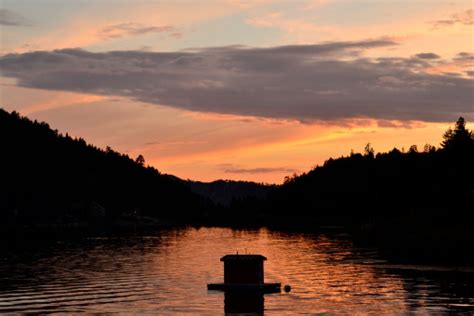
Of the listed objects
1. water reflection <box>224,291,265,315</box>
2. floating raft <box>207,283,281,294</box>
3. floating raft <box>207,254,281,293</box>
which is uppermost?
floating raft <box>207,254,281,293</box>

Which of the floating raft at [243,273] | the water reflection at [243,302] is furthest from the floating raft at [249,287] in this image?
the water reflection at [243,302]

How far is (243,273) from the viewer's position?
2717 inches

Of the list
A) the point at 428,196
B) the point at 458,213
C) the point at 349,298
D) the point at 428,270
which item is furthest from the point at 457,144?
the point at 349,298

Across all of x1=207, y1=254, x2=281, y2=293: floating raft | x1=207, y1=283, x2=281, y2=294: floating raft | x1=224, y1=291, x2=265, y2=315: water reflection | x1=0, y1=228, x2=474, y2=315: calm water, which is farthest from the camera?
x1=207, y1=283, x2=281, y2=294: floating raft

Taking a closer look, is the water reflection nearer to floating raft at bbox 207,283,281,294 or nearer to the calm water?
the calm water

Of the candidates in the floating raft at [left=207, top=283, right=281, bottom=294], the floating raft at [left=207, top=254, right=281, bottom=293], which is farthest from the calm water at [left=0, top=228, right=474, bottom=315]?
the floating raft at [left=207, top=254, right=281, bottom=293]

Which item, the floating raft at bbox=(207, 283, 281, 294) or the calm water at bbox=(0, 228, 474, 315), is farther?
the floating raft at bbox=(207, 283, 281, 294)

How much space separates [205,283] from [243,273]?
1158 centimetres

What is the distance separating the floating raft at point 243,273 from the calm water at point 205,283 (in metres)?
1.45

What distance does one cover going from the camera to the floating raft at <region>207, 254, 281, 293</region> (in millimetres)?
68125

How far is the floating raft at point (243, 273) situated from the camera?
68.1 meters

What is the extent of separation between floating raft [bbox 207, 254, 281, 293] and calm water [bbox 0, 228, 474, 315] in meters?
1.45

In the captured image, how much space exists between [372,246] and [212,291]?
63.9m

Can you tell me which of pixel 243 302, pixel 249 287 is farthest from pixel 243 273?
pixel 243 302
